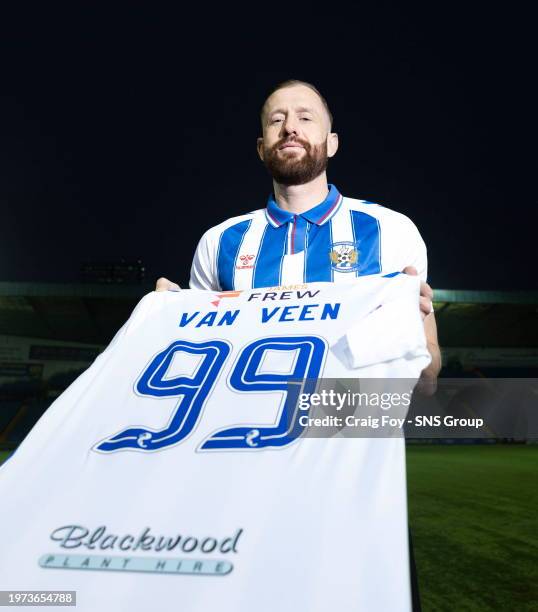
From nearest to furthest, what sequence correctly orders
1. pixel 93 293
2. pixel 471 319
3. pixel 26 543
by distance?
pixel 26 543 → pixel 93 293 → pixel 471 319

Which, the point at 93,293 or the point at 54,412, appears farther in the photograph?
the point at 93,293

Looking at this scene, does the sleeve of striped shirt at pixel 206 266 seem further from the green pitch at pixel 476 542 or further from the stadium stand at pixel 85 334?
the stadium stand at pixel 85 334

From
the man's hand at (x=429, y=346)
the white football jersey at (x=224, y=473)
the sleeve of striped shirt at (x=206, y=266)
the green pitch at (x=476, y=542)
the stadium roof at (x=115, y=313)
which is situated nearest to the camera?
the white football jersey at (x=224, y=473)

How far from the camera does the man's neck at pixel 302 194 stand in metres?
1.62

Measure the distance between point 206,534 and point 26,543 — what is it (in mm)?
313

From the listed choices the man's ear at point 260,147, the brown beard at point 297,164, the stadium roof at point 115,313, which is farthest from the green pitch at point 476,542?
the stadium roof at point 115,313

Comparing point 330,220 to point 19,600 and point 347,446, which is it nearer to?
point 347,446

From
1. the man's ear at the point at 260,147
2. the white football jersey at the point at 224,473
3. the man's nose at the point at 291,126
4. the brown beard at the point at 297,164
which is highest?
the man's ear at the point at 260,147

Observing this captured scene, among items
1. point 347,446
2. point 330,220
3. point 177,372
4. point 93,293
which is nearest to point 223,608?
point 347,446

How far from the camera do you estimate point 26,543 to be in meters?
0.92

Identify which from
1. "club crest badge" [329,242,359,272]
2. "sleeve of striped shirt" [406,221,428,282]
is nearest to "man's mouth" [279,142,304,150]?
"club crest badge" [329,242,359,272]

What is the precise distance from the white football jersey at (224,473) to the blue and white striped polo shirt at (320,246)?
20 cm

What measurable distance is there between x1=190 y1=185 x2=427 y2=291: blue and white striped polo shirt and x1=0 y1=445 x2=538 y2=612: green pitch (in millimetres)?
1389

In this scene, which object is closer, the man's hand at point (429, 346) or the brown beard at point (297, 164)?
the man's hand at point (429, 346)
